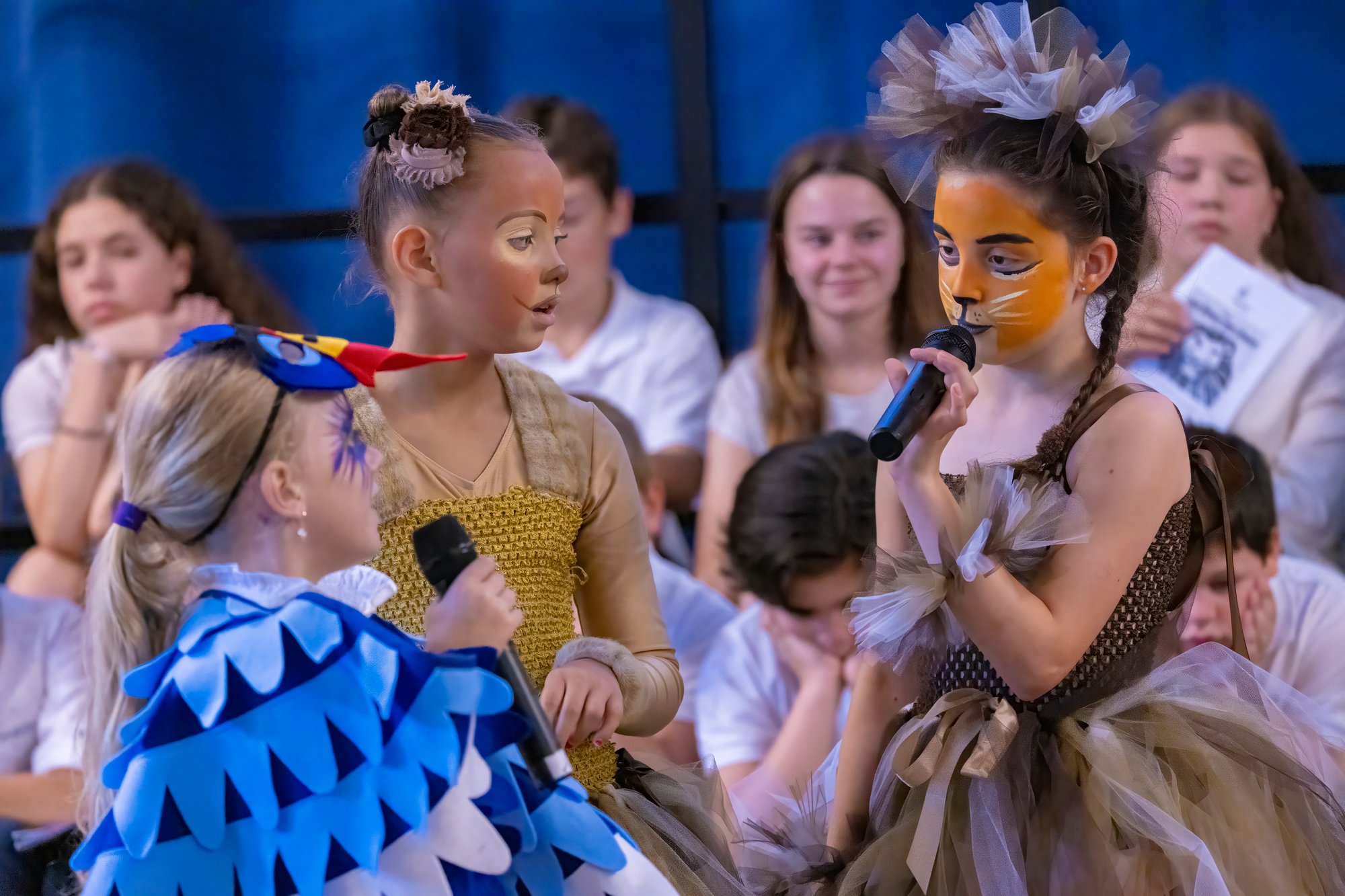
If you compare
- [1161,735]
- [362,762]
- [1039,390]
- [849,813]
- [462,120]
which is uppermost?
[462,120]

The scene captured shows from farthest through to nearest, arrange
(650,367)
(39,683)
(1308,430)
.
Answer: (650,367)
(1308,430)
(39,683)

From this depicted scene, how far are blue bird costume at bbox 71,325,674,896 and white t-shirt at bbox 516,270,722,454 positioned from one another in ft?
6.19

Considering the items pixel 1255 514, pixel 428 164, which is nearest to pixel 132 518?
pixel 428 164

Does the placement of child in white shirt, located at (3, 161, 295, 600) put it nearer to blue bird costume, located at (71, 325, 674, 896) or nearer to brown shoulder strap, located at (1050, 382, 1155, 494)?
blue bird costume, located at (71, 325, 674, 896)

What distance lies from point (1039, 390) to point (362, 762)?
754 millimetres


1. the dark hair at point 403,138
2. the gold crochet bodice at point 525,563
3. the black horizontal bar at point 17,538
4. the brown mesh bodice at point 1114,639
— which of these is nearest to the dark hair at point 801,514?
the brown mesh bodice at point 1114,639

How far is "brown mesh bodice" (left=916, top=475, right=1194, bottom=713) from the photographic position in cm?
147

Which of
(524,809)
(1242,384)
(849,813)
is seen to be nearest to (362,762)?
(524,809)

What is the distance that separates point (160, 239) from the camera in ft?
10.1

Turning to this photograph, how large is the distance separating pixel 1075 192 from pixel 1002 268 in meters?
0.11

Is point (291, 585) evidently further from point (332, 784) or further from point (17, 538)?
point (17, 538)

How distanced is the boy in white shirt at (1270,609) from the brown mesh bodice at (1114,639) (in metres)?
0.74

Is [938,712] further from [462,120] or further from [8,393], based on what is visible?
[8,393]

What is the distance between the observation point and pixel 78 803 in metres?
1.40
